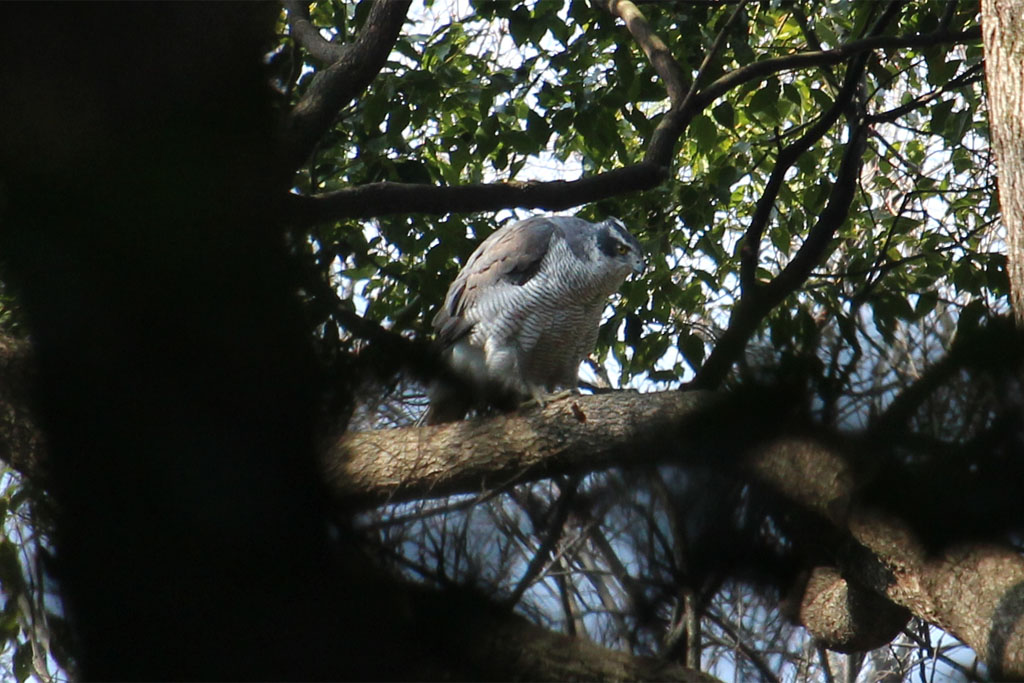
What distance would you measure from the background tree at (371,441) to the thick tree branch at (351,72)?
13 mm

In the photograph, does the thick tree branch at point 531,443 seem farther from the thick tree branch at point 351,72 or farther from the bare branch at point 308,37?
the bare branch at point 308,37

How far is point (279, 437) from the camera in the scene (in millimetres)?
1615

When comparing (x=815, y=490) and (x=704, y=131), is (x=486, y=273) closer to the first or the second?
(x=704, y=131)

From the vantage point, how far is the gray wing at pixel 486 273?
4.23 m

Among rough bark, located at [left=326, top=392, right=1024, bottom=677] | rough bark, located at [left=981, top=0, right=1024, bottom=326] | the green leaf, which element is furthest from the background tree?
the green leaf

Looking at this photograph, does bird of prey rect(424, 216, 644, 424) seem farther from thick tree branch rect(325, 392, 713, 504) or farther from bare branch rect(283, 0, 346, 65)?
thick tree branch rect(325, 392, 713, 504)

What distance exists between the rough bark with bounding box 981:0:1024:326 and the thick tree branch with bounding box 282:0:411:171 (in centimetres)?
183

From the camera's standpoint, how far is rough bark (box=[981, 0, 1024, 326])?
2.55 m

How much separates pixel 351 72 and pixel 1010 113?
197 centimetres

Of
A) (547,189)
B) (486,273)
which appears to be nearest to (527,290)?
(486,273)

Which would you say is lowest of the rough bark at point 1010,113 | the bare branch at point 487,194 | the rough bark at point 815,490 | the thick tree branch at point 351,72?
the rough bark at point 815,490

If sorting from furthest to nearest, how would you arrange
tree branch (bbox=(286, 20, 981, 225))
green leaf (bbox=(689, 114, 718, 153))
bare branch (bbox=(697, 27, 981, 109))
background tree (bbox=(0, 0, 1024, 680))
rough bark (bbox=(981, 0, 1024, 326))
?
green leaf (bbox=(689, 114, 718, 153)), bare branch (bbox=(697, 27, 981, 109)), tree branch (bbox=(286, 20, 981, 225)), rough bark (bbox=(981, 0, 1024, 326)), background tree (bbox=(0, 0, 1024, 680))

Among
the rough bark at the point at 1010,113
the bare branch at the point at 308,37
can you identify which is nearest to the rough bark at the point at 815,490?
the rough bark at the point at 1010,113

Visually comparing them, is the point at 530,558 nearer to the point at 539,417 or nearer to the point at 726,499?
the point at 726,499
